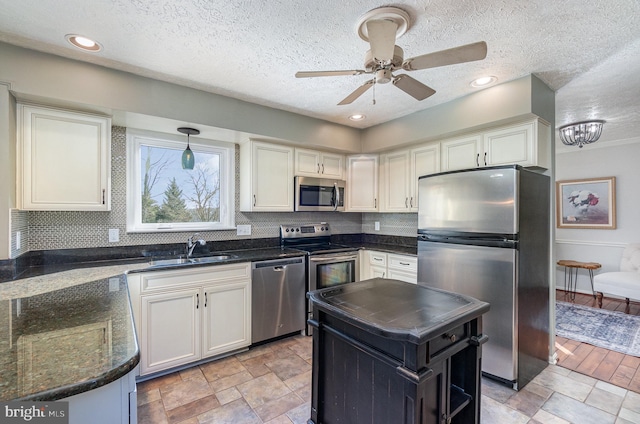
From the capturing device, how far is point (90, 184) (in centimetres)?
228

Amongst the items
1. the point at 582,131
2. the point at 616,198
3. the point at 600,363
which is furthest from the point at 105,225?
the point at 616,198

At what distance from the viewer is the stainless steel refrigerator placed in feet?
7.27

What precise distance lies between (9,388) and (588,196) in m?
6.62

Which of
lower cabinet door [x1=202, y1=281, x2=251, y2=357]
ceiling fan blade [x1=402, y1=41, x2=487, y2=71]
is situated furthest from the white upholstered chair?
lower cabinet door [x1=202, y1=281, x2=251, y2=357]

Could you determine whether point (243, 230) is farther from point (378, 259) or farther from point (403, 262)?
point (403, 262)

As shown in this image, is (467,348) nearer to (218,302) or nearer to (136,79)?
(218,302)

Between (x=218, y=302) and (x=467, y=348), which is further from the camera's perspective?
(x=218, y=302)

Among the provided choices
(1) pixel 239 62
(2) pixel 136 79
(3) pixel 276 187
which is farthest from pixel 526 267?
(2) pixel 136 79

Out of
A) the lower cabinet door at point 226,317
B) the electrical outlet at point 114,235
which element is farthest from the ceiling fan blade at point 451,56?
the electrical outlet at point 114,235

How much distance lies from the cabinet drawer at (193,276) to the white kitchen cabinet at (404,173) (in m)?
1.98

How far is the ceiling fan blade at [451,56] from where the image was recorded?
1.40 m

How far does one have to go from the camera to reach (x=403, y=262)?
3.24 metres

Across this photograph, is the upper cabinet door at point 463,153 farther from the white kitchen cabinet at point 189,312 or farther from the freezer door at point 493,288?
the white kitchen cabinet at point 189,312

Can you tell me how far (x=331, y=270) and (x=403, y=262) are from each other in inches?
32.3
